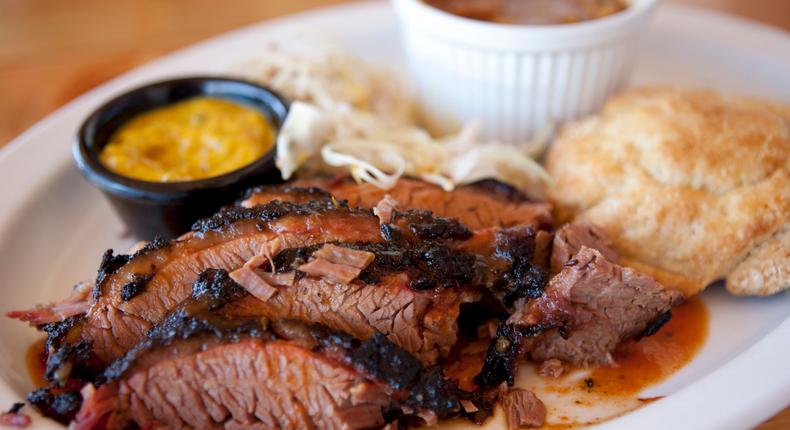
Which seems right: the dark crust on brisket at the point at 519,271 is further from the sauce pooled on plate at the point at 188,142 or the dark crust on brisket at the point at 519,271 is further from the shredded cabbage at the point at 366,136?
the sauce pooled on plate at the point at 188,142

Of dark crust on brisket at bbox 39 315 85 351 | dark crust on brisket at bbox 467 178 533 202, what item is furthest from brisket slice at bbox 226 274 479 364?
dark crust on brisket at bbox 467 178 533 202

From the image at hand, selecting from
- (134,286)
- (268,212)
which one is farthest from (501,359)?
(134,286)

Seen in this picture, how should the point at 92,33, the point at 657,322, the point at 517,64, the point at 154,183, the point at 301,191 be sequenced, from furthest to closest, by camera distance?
the point at 92,33 < the point at 517,64 < the point at 154,183 < the point at 301,191 < the point at 657,322

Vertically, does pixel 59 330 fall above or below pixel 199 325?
below

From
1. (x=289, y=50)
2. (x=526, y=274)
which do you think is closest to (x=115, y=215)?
(x=289, y=50)

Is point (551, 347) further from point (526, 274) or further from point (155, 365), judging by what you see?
point (155, 365)

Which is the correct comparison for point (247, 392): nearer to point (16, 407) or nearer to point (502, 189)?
point (16, 407)
